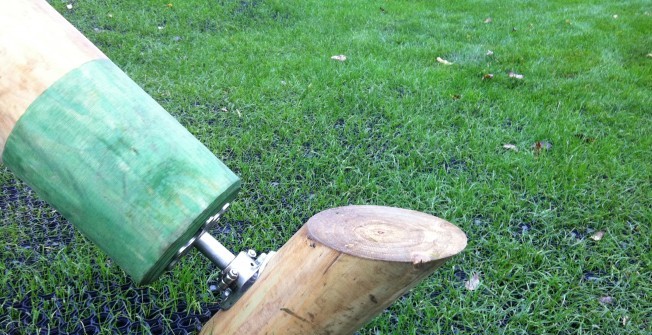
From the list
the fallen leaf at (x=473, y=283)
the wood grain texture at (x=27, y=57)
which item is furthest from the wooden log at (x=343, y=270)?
the fallen leaf at (x=473, y=283)

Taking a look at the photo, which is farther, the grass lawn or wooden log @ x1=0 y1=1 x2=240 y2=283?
the grass lawn

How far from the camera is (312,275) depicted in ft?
4.00

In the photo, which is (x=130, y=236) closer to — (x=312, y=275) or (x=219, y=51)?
(x=312, y=275)

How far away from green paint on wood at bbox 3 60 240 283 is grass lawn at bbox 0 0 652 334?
854 mm

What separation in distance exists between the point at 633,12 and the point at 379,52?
383cm

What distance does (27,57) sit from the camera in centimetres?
124

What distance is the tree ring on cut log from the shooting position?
1151mm

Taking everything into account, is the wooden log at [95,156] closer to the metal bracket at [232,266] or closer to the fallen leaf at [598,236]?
the metal bracket at [232,266]

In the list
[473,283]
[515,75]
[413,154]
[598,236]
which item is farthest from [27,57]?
[515,75]

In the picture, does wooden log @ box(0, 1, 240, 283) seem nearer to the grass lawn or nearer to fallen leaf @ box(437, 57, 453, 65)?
the grass lawn

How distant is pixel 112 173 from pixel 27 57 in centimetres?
35

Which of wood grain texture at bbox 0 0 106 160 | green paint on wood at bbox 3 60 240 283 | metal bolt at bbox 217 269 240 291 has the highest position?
wood grain texture at bbox 0 0 106 160

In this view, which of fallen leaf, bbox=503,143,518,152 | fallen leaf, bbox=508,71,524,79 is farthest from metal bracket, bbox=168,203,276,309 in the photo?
fallen leaf, bbox=508,71,524,79

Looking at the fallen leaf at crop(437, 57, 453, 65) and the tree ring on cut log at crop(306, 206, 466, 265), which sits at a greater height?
the tree ring on cut log at crop(306, 206, 466, 265)
